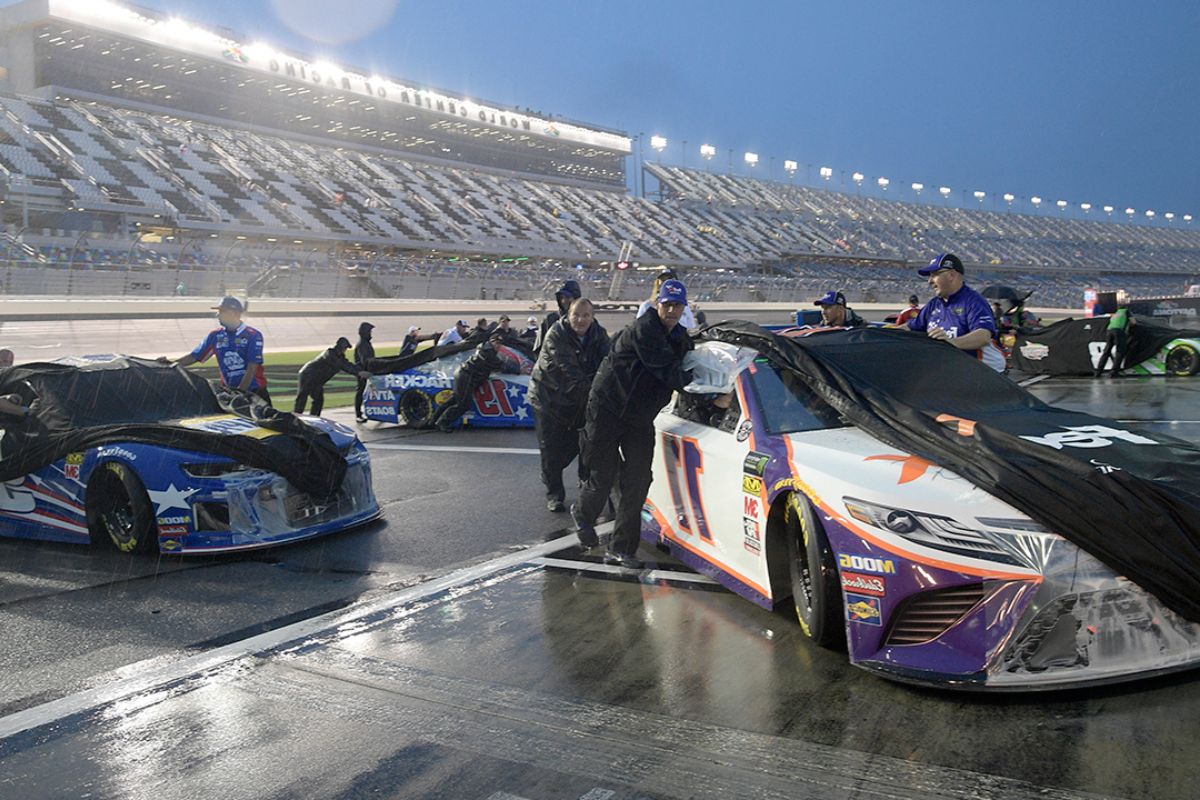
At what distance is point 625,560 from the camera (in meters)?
6.21

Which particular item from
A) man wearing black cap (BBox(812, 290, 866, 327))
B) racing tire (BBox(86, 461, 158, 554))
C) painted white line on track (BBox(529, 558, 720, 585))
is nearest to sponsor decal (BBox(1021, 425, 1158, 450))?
painted white line on track (BBox(529, 558, 720, 585))

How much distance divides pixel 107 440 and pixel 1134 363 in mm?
17885

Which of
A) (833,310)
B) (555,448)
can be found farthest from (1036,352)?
(555,448)

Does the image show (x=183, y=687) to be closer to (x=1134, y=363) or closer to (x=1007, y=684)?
(x=1007, y=684)

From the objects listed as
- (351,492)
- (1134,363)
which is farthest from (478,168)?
(351,492)

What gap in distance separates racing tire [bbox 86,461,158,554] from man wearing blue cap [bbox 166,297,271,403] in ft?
8.84

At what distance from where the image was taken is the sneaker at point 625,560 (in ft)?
20.2

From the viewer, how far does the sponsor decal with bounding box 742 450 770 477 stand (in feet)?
15.9

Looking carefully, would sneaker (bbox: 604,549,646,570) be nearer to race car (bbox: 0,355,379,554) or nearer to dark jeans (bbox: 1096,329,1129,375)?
race car (bbox: 0,355,379,554)

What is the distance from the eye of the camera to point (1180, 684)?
12.5 feet

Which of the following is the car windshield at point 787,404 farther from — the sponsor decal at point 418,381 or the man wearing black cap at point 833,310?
the sponsor decal at point 418,381

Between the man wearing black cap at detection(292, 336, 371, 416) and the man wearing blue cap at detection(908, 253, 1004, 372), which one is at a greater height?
the man wearing blue cap at detection(908, 253, 1004, 372)

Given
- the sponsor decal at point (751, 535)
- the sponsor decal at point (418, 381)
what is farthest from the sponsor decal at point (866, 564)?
the sponsor decal at point (418, 381)

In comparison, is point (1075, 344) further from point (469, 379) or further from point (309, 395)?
point (309, 395)
